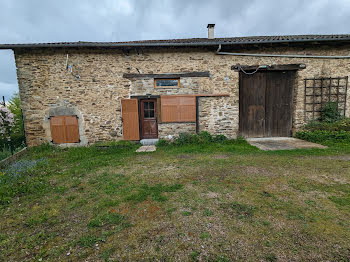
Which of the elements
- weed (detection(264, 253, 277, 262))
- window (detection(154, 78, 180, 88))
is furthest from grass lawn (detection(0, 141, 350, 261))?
window (detection(154, 78, 180, 88))

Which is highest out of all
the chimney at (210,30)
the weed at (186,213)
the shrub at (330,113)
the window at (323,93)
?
the chimney at (210,30)

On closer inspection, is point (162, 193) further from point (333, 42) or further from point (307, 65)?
point (333, 42)

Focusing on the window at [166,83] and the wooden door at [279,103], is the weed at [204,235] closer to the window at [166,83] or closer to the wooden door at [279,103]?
the window at [166,83]

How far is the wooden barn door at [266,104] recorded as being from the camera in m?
7.47

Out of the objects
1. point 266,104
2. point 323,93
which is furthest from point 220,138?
point 323,93

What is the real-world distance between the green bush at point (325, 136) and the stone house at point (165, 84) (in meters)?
0.60

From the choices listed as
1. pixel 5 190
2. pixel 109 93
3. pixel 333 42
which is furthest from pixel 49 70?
pixel 333 42

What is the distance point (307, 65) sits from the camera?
7.16 meters

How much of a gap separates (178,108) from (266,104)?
12.7 ft

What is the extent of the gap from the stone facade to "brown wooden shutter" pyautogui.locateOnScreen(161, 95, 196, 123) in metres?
0.26

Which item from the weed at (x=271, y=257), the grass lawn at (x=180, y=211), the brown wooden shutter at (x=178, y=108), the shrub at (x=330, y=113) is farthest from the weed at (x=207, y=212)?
the shrub at (x=330, y=113)

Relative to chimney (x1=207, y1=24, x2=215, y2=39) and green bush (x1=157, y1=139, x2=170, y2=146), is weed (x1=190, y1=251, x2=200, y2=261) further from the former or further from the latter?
chimney (x1=207, y1=24, x2=215, y2=39)

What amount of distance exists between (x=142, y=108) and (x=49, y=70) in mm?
3823

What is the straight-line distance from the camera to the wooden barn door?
24.5ft
